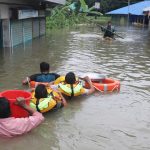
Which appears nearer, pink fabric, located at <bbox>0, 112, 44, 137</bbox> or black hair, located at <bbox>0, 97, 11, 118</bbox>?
black hair, located at <bbox>0, 97, 11, 118</bbox>

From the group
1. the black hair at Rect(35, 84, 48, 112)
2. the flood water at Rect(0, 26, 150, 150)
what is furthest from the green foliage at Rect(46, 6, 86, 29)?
the black hair at Rect(35, 84, 48, 112)

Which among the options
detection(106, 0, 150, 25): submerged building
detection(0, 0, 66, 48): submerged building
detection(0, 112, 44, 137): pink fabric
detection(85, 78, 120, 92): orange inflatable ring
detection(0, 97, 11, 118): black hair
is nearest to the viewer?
detection(0, 97, 11, 118): black hair

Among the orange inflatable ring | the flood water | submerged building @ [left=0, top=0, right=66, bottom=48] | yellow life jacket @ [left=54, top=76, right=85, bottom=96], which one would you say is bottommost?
the flood water

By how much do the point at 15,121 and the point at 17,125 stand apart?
0.30 ft

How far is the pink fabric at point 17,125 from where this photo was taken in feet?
20.2

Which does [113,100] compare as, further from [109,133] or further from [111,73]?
[111,73]

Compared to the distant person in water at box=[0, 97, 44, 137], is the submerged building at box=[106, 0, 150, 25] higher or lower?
higher

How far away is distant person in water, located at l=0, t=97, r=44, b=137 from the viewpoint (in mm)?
6023

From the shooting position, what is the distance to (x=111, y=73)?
41.1 feet

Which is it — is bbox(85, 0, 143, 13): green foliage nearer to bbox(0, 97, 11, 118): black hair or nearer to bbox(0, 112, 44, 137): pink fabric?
bbox(0, 112, 44, 137): pink fabric

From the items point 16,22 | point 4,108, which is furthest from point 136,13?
point 4,108

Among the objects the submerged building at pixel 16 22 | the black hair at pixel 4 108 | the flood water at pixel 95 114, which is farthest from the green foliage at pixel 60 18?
the black hair at pixel 4 108

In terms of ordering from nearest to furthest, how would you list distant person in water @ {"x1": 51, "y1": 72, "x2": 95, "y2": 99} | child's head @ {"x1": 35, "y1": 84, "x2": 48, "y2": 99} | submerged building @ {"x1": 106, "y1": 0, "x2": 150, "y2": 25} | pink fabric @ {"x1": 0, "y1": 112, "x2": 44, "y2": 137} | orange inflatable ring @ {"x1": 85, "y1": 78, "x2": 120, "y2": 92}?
pink fabric @ {"x1": 0, "y1": 112, "x2": 44, "y2": 137} → child's head @ {"x1": 35, "y1": 84, "x2": 48, "y2": 99} → distant person in water @ {"x1": 51, "y1": 72, "x2": 95, "y2": 99} → orange inflatable ring @ {"x1": 85, "y1": 78, "x2": 120, "y2": 92} → submerged building @ {"x1": 106, "y1": 0, "x2": 150, "y2": 25}

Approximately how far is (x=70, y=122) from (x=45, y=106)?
0.59m
